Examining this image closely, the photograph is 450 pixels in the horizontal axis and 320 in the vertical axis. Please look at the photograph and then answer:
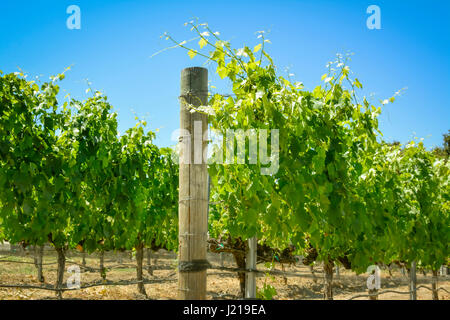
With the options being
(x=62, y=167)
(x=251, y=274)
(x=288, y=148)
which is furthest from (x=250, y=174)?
(x=62, y=167)

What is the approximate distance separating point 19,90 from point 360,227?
3.27m

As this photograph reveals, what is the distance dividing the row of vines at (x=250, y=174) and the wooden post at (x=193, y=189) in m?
0.10

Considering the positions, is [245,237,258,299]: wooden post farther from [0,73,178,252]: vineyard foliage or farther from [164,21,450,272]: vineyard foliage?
[0,73,178,252]: vineyard foliage

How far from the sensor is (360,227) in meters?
2.74

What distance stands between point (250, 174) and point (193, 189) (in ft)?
1.29

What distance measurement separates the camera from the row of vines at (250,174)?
246cm

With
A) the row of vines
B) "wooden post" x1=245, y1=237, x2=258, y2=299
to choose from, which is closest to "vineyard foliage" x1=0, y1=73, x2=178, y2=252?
the row of vines

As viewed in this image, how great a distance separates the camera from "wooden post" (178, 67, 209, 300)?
2.27m

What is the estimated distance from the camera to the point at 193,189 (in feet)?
7.60

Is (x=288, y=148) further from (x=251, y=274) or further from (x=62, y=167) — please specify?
(x=62, y=167)

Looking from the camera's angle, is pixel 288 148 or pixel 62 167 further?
pixel 62 167

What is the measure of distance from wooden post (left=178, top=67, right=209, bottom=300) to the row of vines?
0.10 meters
